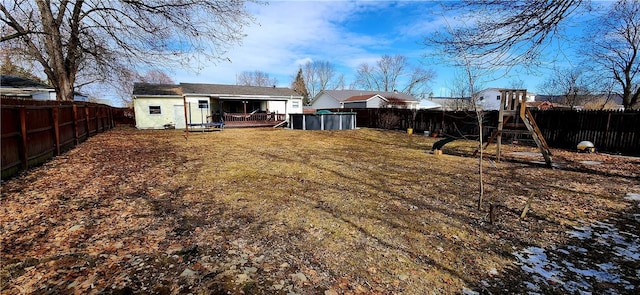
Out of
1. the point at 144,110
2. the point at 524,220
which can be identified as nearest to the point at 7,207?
the point at 524,220

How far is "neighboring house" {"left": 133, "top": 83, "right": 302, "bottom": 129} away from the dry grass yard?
13726 millimetres

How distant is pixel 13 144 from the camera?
217 inches

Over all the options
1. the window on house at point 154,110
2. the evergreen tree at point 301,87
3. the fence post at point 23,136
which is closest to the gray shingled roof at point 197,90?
the window on house at point 154,110

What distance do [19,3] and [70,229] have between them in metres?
12.1

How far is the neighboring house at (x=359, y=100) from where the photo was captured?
36562mm

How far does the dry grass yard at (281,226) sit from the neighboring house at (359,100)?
96.5 ft

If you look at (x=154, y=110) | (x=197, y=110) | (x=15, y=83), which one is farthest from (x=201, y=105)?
(x=15, y=83)

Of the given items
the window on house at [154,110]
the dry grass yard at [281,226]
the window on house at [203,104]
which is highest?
the window on house at [203,104]

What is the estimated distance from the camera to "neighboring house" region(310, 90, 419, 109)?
36562 millimetres

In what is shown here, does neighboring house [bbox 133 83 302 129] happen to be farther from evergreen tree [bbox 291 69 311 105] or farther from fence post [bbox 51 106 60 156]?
evergreen tree [bbox 291 69 311 105]

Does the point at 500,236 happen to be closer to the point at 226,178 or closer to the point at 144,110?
the point at 226,178

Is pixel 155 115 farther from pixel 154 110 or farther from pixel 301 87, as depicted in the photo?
pixel 301 87

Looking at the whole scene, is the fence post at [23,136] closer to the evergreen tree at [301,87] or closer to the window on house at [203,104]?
the window on house at [203,104]

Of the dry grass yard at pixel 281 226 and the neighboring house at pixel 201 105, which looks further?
the neighboring house at pixel 201 105
